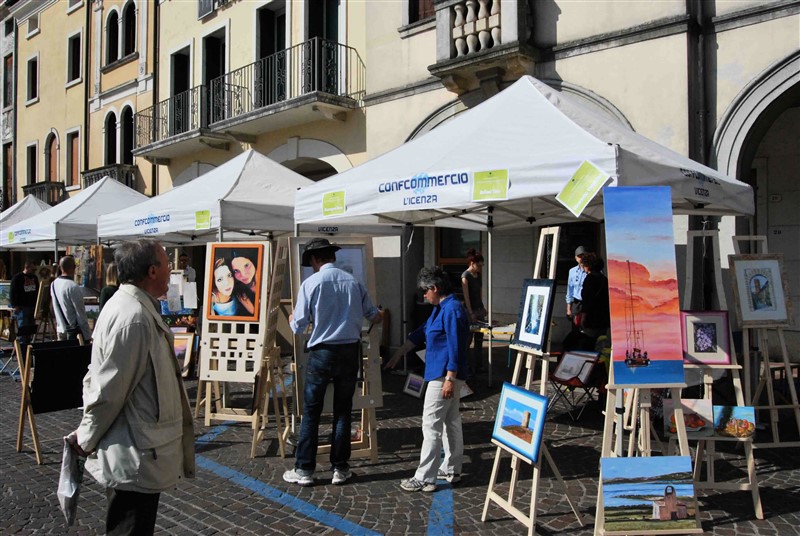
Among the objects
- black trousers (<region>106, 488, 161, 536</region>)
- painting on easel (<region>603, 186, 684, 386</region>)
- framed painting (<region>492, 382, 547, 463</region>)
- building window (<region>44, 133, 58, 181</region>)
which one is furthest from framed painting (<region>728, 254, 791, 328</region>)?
building window (<region>44, 133, 58, 181</region>)

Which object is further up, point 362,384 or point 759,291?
point 759,291

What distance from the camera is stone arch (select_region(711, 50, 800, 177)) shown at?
7289mm

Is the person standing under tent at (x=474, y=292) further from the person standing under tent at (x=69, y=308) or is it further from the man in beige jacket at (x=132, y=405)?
the man in beige jacket at (x=132, y=405)

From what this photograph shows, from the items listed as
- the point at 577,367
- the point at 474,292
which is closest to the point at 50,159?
the point at 474,292

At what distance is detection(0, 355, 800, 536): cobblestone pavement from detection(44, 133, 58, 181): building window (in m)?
19.9

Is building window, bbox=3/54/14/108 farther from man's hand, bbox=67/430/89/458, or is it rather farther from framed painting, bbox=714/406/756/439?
framed painting, bbox=714/406/756/439

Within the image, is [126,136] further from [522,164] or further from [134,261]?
[134,261]

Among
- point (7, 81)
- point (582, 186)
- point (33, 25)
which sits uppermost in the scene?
point (33, 25)

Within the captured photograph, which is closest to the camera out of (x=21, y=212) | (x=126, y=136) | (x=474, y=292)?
(x=474, y=292)

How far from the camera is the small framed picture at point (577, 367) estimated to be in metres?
6.36

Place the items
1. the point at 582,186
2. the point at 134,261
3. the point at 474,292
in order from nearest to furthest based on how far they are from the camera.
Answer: the point at 134,261 → the point at 582,186 → the point at 474,292

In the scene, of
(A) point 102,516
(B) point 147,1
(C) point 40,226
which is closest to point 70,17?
(B) point 147,1

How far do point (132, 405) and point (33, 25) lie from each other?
27040 millimetres

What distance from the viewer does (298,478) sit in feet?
16.1
